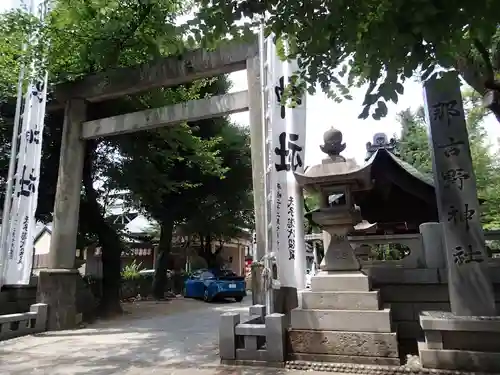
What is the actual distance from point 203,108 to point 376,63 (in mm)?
6443

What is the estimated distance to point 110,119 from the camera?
A: 9.77 meters

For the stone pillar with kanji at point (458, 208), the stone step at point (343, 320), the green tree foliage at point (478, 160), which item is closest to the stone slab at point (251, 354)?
the stone step at point (343, 320)

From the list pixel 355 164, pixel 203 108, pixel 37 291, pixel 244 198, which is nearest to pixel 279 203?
pixel 355 164

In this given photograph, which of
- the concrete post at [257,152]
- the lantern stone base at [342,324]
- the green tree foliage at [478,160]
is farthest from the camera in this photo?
the green tree foliage at [478,160]

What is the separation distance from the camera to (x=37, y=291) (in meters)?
9.20

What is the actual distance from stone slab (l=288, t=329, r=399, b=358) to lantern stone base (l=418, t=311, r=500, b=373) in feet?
1.36

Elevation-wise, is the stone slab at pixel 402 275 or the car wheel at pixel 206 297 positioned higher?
the stone slab at pixel 402 275

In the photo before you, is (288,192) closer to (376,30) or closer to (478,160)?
(376,30)

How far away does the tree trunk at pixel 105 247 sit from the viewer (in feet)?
38.8

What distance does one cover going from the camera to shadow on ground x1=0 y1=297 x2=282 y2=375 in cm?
547

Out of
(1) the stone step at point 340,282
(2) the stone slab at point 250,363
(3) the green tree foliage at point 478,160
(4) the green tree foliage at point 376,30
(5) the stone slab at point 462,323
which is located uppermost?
(3) the green tree foliage at point 478,160

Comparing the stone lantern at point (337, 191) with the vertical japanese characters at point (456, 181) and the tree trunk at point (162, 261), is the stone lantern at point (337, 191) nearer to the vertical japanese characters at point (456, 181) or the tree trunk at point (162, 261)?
the vertical japanese characters at point (456, 181)

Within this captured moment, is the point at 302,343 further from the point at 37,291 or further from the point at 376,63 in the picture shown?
the point at 37,291

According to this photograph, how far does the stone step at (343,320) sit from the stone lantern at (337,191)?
2.16ft
